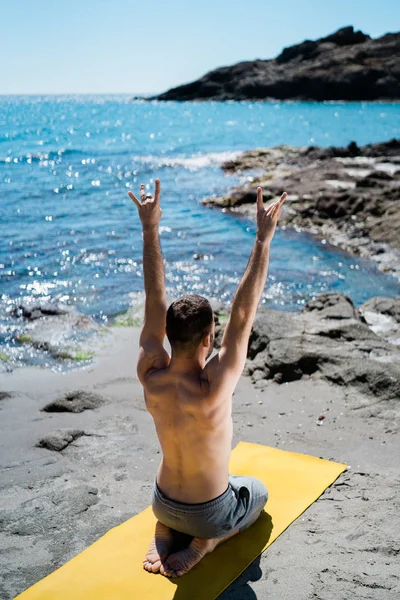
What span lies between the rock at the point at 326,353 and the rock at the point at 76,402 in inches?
56.4

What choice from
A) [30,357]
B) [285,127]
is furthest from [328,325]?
[285,127]

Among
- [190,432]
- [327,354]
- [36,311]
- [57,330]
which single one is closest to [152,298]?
[190,432]

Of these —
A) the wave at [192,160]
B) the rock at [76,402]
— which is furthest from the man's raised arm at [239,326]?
the wave at [192,160]

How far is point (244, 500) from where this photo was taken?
3.34 m

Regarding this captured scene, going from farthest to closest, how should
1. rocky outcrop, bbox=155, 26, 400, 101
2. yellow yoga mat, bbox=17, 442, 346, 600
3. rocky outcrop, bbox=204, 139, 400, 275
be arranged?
1. rocky outcrop, bbox=155, 26, 400, 101
2. rocky outcrop, bbox=204, 139, 400, 275
3. yellow yoga mat, bbox=17, 442, 346, 600

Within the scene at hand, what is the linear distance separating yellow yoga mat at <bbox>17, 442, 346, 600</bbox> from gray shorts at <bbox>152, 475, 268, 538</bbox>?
149 mm

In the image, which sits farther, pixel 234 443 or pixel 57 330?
pixel 57 330

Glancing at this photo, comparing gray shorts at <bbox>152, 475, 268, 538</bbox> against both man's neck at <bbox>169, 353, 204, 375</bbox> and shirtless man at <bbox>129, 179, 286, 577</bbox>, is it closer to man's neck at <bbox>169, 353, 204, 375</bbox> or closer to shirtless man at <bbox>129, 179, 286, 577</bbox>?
shirtless man at <bbox>129, 179, 286, 577</bbox>

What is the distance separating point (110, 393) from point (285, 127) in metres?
48.1

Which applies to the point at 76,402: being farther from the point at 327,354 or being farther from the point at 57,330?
the point at 57,330

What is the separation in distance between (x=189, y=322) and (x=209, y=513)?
973 millimetres

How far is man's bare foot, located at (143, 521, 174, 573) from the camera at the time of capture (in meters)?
3.12

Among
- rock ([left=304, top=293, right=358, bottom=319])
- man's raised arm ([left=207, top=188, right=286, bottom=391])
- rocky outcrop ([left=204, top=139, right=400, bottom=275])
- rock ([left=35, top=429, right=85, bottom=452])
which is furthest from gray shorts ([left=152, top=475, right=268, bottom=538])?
rocky outcrop ([left=204, top=139, right=400, bottom=275])

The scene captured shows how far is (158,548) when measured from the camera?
3188mm
